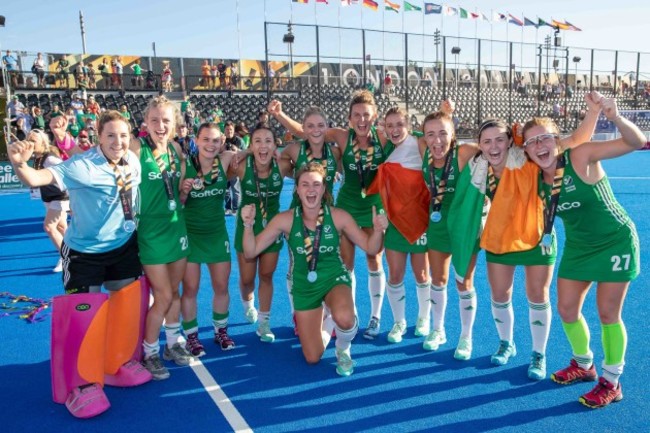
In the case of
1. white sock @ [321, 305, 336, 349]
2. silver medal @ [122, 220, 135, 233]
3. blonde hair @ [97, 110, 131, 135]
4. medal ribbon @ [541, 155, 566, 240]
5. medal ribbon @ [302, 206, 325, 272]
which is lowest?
white sock @ [321, 305, 336, 349]

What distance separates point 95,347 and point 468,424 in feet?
8.53

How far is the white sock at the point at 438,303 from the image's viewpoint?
4.41m

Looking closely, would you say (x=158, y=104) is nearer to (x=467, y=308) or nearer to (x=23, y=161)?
(x=23, y=161)

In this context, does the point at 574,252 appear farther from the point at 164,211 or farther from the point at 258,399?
the point at 164,211

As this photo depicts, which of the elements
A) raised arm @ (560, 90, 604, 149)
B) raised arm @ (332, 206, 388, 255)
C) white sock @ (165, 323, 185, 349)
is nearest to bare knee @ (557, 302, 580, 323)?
raised arm @ (560, 90, 604, 149)

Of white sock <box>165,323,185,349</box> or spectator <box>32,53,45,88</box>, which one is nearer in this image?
white sock <box>165,323,185,349</box>

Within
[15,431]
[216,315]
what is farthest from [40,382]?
[216,315]

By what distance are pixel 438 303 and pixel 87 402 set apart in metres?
2.82

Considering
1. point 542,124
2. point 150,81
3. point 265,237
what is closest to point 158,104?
point 265,237

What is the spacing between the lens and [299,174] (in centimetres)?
416

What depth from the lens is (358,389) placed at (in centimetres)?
378

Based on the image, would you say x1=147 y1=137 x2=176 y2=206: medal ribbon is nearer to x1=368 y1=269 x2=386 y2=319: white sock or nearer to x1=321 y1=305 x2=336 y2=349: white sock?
x1=321 y1=305 x2=336 y2=349: white sock

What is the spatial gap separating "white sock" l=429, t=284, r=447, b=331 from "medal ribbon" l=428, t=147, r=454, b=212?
71 cm

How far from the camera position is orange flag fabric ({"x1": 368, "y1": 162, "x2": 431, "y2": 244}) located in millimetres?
4367
